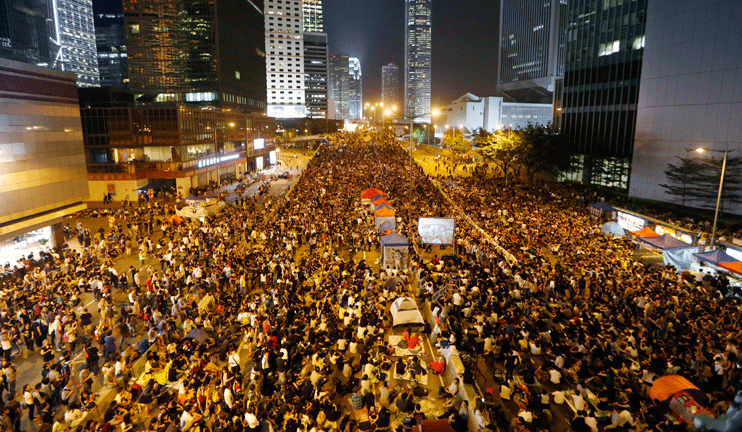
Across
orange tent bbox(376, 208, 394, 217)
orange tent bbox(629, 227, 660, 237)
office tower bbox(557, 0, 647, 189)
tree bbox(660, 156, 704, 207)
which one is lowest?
orange tent bbox(629, 227, 660, 237)

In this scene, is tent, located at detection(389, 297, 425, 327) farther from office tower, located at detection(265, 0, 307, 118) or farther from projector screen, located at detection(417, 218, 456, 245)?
office tower, located at detection(265, 0, 307, 118)

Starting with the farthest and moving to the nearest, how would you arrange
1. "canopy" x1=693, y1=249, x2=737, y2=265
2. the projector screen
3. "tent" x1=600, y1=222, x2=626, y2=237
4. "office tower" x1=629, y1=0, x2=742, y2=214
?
"office tower" x1=629, y1=0, x2=742, y2=214 < "tent" x1=600, y1=222, x2=626, y2=237 < the projector screen < "canopy" x1=693, y1=249, x2=737, y2=265

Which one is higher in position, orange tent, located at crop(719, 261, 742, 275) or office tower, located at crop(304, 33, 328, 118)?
office tower, located at crop(304, 33, 328, 118)

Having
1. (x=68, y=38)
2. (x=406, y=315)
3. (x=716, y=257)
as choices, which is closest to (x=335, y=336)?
(x=406, y=315)

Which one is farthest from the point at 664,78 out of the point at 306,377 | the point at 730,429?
the point at 730,429

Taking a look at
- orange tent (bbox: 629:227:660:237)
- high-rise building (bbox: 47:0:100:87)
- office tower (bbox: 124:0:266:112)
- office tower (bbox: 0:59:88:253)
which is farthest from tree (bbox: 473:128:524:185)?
high-rise building (bbox: 47:0:100:87)

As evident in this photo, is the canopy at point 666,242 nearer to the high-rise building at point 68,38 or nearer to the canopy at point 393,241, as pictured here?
the canopy at point 393,241

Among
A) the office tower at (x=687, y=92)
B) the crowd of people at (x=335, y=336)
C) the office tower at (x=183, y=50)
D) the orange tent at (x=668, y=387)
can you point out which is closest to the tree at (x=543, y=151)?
the office tower at (x=687, y=92)
